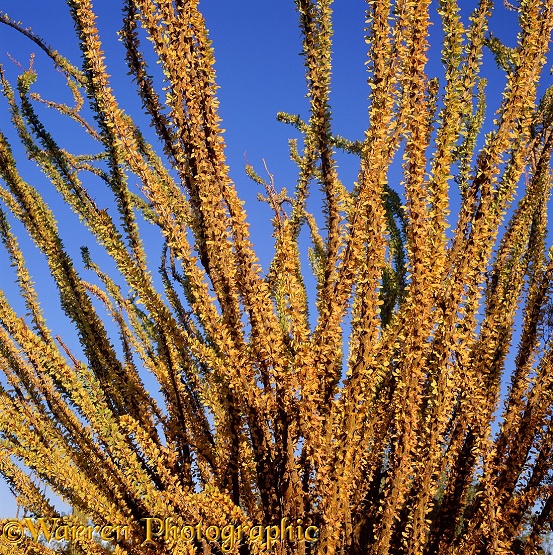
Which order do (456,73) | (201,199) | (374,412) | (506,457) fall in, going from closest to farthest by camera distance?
(201,199)
(456,73)
(374,412)
(506,457)

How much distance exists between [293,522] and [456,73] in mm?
2149

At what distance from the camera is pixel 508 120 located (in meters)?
2.55

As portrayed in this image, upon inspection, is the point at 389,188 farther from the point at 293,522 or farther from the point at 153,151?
the point at 293,522

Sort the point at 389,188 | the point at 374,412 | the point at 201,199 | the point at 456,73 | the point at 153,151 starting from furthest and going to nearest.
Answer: the point at 389,188
the point at 153,151
the point at 374,412
the point at 456,73
the point at 201,199

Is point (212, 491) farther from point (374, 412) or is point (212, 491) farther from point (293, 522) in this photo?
point (374, 412)

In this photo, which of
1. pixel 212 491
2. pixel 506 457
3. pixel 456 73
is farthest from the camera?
pixel 506 457

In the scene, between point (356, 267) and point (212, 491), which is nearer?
point (356, 267)

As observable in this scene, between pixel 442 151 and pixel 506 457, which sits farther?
pixel 506 457

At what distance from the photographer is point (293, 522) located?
270cm

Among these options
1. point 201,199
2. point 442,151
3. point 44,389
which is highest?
point 442,151

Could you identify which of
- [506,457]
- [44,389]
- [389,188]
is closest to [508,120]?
[506,457]

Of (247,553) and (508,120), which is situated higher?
(508,120)

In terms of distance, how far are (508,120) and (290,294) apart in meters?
1.21

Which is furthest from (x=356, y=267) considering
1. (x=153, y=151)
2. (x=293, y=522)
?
(x=153, y=151)
